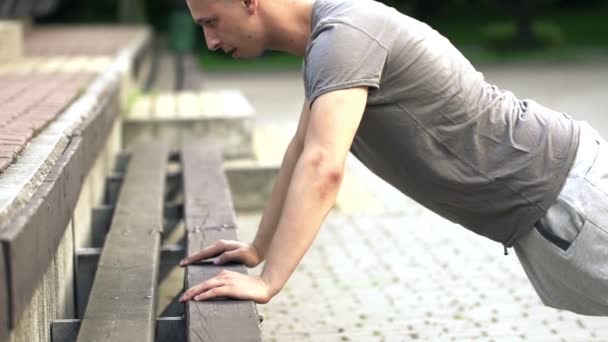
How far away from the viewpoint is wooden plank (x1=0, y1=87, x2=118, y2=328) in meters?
2.38

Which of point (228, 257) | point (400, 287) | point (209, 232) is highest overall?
point (228, 257)

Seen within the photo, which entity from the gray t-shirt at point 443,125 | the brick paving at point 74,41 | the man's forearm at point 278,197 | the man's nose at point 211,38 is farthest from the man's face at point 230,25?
the brick paving at point 74,41

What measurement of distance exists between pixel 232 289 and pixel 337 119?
22.2 inches

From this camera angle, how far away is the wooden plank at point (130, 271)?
10.3ft

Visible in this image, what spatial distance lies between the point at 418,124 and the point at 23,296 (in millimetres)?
1168

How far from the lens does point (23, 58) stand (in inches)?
392

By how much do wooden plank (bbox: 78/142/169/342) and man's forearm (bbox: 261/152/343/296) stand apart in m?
0.44

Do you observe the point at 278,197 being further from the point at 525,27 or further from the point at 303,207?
the point at 525,27

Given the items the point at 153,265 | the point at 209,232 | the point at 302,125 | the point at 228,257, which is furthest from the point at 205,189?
the point at 302,125

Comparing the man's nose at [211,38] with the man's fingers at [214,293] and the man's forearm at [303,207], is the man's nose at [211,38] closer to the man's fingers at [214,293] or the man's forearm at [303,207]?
the man's forearm at [303,207]

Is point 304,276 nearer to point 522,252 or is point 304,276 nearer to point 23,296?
point 522,252

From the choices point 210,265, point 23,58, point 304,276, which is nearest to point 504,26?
point 23,58

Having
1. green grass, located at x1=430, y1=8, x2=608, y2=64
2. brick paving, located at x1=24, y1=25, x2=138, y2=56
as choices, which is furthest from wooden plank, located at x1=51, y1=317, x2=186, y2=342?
green grass, located at x1=430, y1=8, x2=608, y2=64

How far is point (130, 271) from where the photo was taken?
150 inches
